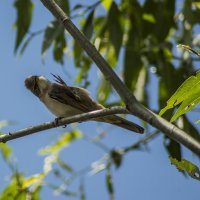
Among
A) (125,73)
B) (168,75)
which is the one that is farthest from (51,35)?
(168,75)

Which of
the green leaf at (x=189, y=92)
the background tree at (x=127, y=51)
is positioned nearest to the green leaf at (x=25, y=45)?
the background tree at (x=127, y=51)

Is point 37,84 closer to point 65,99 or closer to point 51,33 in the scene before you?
point 65,99

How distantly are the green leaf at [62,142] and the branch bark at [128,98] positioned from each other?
2.62 meters

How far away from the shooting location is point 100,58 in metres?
2.05

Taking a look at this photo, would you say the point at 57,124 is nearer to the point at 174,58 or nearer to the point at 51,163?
the point at 51,163

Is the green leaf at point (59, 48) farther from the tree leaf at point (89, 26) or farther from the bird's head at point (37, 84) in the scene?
the bird's head at point (37, 84)

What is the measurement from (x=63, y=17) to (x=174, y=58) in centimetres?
276

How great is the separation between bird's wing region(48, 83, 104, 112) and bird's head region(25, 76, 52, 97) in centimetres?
A: 11

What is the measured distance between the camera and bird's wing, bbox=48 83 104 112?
298 cm

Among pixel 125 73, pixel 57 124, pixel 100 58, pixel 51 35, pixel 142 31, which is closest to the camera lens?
pixel 100 58

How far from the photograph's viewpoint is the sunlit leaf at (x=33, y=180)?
4.05 m

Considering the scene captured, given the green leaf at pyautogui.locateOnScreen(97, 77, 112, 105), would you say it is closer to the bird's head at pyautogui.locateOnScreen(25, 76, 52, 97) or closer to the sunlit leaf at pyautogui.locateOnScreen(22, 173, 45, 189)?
the sunlit leaf at pyautogui.locateOnScreen(22, 173, 45, 189)

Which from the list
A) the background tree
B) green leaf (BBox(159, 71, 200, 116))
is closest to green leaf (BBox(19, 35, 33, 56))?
the background tree

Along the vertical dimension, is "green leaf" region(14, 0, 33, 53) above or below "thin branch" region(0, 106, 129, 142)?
above
